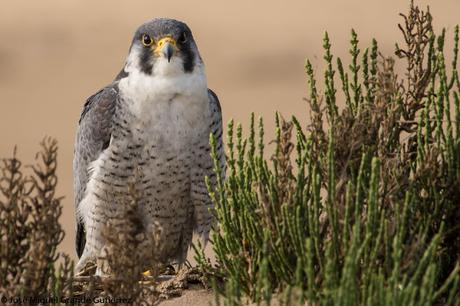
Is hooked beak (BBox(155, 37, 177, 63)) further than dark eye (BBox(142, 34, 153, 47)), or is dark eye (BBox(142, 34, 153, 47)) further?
dark eye (BBox(142, 34, 153, 47))

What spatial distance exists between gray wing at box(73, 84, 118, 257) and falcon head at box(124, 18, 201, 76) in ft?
0.90

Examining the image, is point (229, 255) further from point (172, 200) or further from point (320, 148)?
point (172, 200)

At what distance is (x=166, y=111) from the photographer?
20.0 ft

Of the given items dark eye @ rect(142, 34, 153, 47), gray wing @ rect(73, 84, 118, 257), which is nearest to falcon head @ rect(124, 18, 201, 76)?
dark eye @ rect(142, 34, 153, 47)

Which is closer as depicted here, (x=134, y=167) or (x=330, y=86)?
(x=330, y=86)

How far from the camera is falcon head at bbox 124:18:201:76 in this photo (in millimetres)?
6043

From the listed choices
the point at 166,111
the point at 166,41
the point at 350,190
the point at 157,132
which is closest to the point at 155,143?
the point at 157,132

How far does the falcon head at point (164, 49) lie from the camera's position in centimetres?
604

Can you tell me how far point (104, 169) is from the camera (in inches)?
245

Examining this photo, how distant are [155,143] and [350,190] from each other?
2.01m

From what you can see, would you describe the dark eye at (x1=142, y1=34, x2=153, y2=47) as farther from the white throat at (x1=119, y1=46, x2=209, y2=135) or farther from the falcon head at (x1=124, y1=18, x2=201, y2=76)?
the white throat at (x1=119, y1=46, x2=209, y2=135)

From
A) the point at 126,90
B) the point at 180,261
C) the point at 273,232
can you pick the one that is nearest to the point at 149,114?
the point at 126,90

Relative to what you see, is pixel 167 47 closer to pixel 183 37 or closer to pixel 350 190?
pixel 183 37

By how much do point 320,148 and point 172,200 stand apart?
5.63ft
